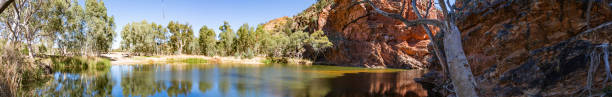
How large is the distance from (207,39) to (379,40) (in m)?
43.8

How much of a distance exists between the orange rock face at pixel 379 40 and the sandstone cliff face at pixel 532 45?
25.7 m

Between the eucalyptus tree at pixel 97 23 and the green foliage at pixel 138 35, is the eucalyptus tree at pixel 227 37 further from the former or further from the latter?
the eucalyptus tree at pixel 97 23

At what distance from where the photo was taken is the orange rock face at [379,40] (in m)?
39.8

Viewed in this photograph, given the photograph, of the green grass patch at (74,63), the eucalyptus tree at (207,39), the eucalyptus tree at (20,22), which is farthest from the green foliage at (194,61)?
the green grass patch at (74,63)

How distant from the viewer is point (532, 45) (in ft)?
26.0

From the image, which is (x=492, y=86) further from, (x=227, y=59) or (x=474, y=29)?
(x=227, y=59)

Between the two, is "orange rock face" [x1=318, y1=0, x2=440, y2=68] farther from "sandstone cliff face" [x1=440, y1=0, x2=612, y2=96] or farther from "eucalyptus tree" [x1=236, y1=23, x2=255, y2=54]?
"sandstone cliff face" [x1=440, y1=0, x2=612, y2=96]

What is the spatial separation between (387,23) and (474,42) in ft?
106

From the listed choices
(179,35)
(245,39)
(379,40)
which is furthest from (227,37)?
(379,40)

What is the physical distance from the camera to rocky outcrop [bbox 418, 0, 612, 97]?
5.18 metres

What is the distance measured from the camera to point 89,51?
44.9 metres

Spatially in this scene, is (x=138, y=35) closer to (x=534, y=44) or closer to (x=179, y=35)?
(x=179, y=35)

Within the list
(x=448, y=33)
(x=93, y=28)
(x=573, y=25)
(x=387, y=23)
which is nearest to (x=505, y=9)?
(x=573, y=25)

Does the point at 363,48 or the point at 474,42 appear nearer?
the point at 474,42
